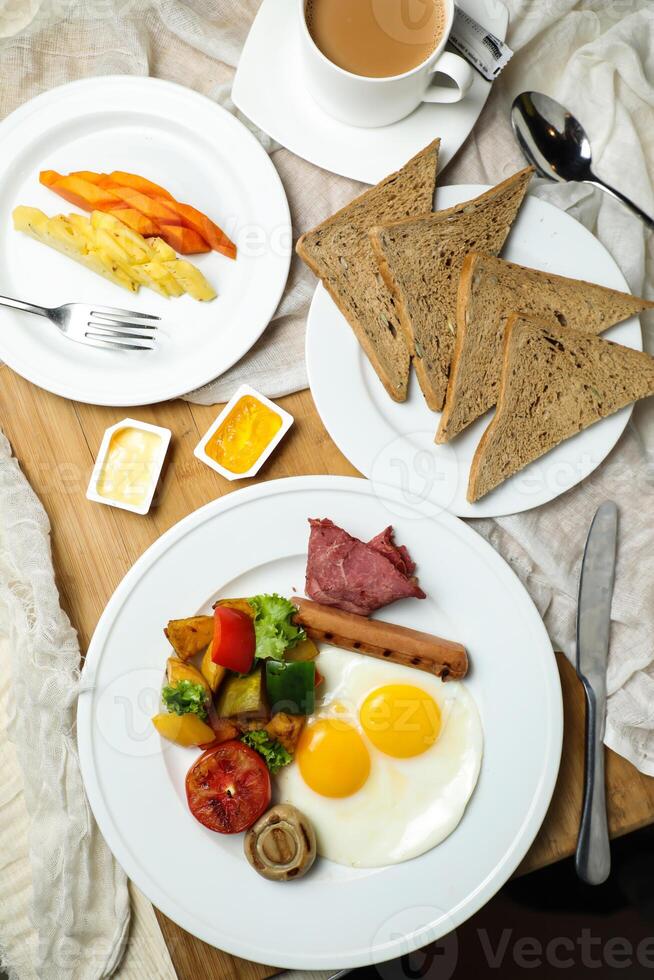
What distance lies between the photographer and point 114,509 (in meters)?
1.94

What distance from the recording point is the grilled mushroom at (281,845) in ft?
5.59

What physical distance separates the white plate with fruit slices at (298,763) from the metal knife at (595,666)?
0.13m

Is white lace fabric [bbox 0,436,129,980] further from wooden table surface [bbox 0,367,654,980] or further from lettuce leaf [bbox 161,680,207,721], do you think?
lettuce leaf [bbox 161,680,207,721]

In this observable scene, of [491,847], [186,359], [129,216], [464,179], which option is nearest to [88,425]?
[186,359]

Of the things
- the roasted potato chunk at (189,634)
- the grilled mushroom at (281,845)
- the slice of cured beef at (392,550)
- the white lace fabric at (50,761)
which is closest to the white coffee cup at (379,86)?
the slice of cured beef at (392,550)

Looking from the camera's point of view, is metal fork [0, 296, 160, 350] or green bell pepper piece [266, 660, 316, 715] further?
metal fork [0, 296, 160, 350]

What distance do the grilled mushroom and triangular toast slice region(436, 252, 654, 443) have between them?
962 mm

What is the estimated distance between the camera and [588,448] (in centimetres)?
188

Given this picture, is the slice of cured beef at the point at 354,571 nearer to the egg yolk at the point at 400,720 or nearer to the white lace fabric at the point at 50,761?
the egg yolk at the point at 400,720

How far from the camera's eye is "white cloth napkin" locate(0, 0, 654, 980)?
191 cm

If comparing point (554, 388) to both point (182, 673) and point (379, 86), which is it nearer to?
point (379, 86)

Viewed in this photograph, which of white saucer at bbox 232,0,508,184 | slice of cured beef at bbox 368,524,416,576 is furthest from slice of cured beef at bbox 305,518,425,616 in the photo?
white saucer at bbox 232,0,508,184

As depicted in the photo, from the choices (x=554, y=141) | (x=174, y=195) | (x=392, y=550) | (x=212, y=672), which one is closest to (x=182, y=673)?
(x=212, y=672)

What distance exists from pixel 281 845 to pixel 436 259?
1.45 m
